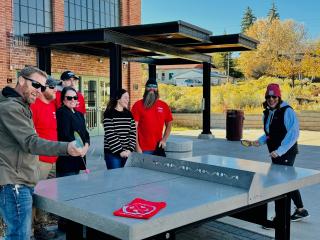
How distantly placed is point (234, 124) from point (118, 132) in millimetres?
11176

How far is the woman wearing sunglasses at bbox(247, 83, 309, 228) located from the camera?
5.23m

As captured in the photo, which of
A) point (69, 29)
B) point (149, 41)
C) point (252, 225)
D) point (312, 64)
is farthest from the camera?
point (312, 64)

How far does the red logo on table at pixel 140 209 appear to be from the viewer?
2613 mm

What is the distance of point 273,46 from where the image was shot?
39406 mm

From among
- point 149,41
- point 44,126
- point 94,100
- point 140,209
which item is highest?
point 149,41

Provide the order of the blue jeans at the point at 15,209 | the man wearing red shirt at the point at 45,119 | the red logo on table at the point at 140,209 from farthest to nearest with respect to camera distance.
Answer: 1. the man wearing red shirt at the point at 45,119
2. the blue jeans at the point at 15,209
3. the red logo on table at the point at 140,209

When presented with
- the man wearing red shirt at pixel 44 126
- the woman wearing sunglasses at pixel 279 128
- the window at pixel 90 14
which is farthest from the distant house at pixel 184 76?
the man wearing red shirt at pixel 44 126

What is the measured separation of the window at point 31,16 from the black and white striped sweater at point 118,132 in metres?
9.93

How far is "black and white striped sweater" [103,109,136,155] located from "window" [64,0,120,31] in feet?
38.2

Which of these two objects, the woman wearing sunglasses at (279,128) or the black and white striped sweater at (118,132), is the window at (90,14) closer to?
the black and white striped sweater at (118,132)

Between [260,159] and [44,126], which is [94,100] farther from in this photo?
[44,126]

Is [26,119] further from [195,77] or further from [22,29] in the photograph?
[195,77]

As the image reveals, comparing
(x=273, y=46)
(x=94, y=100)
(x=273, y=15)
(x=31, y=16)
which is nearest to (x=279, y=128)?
(x=31, y=16)

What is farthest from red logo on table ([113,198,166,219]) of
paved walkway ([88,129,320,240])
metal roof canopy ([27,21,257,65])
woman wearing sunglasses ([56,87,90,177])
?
metal roof canopy ([27,21,257,65])
